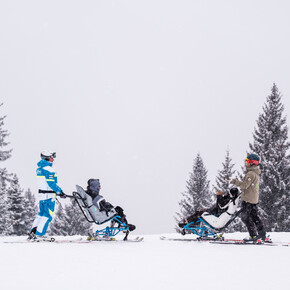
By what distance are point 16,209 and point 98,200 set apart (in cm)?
2632

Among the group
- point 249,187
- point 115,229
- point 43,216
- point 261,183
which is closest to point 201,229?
point 249,187

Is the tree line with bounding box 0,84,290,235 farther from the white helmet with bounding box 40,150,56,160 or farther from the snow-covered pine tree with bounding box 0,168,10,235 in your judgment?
the white helmet with bounding box 40,150,56,160

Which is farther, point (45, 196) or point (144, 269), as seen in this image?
point (45, 196)

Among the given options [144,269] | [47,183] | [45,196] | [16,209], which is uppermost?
[47,183]

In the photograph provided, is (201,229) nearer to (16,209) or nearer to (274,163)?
(274,163)

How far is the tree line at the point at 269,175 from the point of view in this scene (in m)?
27.1

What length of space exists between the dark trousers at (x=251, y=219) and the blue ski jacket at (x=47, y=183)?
491 centimetres

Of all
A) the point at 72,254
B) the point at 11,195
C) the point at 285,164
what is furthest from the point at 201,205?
the point at 72,254

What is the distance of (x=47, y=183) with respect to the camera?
10.1 m

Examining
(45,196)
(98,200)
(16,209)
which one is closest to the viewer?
(45,196)

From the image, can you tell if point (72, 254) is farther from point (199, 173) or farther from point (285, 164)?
point (199, 173)

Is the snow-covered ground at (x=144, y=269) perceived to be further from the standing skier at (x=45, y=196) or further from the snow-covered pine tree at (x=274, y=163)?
the snow-covered pine tree at (x=274, y=163)

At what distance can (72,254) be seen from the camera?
7.22 metres

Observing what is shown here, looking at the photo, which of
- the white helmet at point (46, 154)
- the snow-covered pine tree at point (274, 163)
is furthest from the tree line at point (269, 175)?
the white helmet at point (46, 154)
